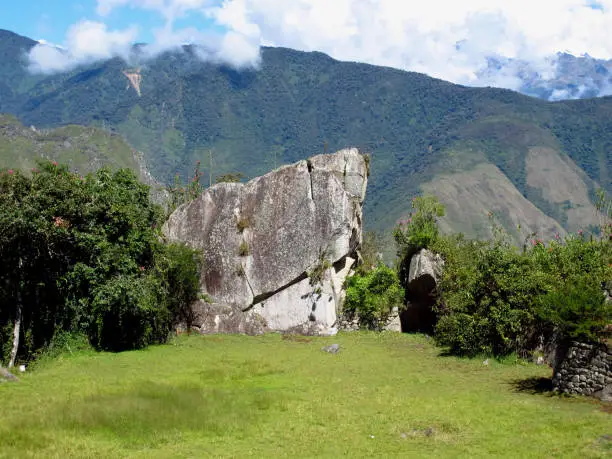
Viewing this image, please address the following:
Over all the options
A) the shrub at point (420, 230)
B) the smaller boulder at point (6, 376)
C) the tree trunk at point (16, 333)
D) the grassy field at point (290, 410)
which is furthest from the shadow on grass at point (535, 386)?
the tree trunk at point (16, 333)

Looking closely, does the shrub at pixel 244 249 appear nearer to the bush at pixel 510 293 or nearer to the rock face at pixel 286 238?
the rock face at pixel 286 238

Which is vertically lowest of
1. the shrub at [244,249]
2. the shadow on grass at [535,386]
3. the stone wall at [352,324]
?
the shadow on grass at [535,386]

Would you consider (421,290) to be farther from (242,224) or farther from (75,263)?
(75,263)

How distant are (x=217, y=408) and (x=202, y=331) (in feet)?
52.6

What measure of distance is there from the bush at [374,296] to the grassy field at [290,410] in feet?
27.9

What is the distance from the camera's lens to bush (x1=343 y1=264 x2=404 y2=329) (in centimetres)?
3469

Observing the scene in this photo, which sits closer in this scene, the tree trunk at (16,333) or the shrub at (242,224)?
the tree trunk at (16,333)

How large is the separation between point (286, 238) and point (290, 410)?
18204 mm

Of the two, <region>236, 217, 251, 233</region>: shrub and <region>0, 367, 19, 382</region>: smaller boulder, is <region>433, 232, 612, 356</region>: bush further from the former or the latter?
<region>0, 367, 19, 382</region>: smaller boulder

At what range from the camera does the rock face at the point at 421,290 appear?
1355 inches

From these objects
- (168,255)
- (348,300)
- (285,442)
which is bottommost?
(285,442)

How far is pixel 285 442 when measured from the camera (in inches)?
580

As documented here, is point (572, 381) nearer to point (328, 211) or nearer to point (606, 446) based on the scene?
point (606, 446)

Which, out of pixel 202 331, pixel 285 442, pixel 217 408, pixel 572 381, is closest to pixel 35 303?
pixel 202 331
